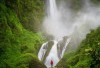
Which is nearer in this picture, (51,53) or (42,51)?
(51,53)

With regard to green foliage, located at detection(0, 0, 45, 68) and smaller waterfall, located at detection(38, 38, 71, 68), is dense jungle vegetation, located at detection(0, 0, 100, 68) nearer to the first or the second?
green foliage, located at detection(0, 0, 45, 68)

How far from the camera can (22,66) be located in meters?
9.96

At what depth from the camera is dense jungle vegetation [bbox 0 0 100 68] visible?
6.37 metres

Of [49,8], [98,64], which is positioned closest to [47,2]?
[49,8]

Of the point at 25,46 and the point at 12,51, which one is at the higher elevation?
the point at 12,51

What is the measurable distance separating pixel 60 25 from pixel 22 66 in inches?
995

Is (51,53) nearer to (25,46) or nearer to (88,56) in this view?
(25,46)

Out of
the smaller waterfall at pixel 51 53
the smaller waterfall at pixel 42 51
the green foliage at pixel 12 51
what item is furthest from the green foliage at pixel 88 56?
the smaller waterfall at pixel 42 51

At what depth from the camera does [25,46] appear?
1562 cm

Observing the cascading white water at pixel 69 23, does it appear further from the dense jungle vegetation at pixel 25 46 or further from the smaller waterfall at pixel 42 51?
the dense jungle vegetation at pixel 25 46

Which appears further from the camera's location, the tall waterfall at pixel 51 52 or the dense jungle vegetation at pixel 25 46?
the tall waterfall at pixel 51 52

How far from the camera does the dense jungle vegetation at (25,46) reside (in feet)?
20.9

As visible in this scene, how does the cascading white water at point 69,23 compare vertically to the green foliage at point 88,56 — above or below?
below

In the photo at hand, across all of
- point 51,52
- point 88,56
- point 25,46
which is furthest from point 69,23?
point 88,56
